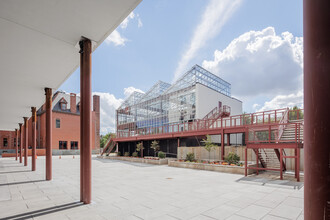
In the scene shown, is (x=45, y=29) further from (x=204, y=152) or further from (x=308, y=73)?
(x=204, y=152)

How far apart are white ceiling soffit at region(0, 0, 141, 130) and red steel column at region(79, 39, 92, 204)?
20.1 inches

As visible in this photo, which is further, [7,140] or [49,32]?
[7,140]

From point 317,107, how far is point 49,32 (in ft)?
21.7

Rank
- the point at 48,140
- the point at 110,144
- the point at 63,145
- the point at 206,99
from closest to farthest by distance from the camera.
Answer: the point at 48,140 < the point at 110,144 < the point at 206,99 < the point at 63,145

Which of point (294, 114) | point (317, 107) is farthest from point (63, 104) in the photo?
point (317, 107)

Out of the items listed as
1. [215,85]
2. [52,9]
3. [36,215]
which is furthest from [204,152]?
[215,85]

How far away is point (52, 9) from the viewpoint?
465 cm

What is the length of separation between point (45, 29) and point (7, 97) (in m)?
9.05

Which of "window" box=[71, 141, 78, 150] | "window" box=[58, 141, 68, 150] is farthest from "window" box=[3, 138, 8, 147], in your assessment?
"window" box=[71, 141, 78, 150]

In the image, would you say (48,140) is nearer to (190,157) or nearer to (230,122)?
(190,157)

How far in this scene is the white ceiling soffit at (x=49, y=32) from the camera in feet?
14.9

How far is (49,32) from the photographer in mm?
5641

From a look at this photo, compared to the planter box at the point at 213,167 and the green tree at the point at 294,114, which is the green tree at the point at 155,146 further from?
the green tree at the point at 294,114

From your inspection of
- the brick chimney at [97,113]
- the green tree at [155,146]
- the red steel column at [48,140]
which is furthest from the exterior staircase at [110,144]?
the red steel column at [48,140]
